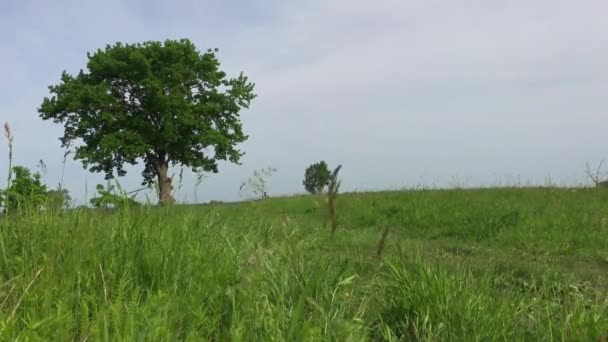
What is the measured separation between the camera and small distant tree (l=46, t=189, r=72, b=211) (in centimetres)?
507

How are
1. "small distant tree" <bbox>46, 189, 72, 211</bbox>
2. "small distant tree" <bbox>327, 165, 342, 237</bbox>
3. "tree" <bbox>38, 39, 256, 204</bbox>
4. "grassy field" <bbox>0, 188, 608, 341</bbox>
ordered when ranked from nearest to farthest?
"small distant tree" <bbox>327, 165, 342, 237</bbox> → "grassy field" <bbox>0, 188, 608, 341</bbox> → "small distant tree" <bbox>46, 189, 72, 211</bbox> → "tree" <bbox>38, 39, 256, 204</bbox>

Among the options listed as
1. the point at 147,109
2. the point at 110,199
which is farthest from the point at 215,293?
the point at 147,109

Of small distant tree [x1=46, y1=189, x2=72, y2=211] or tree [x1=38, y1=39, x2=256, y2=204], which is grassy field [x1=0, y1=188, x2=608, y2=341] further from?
tree [x1=38, y1=39, x2=256, y2=204]

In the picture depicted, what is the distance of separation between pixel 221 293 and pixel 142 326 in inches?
41.3

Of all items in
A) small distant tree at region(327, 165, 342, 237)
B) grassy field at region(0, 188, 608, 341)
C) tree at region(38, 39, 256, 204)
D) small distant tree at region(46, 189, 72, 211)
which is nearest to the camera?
small distant tree at region(327, 165, 342, 237)

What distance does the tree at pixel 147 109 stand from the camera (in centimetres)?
3216

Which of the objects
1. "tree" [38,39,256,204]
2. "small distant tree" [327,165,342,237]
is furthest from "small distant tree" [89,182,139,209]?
"tree" [38,39,256,204]

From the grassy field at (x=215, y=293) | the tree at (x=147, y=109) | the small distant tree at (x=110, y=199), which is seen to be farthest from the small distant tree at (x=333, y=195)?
the tree at (x=147, y=109)

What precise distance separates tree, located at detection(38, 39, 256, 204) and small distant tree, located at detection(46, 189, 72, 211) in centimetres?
2653

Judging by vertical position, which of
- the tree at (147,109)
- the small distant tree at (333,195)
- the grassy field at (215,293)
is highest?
the tree at (147,109)

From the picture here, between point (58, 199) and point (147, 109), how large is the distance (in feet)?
98.3

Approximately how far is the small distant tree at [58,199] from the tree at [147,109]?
26.5 m

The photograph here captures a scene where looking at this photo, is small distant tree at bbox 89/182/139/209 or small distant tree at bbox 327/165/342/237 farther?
small distant tree at bbox 89/182/139/209

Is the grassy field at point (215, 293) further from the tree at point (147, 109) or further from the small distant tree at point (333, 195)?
the tree at point (147, 109)
